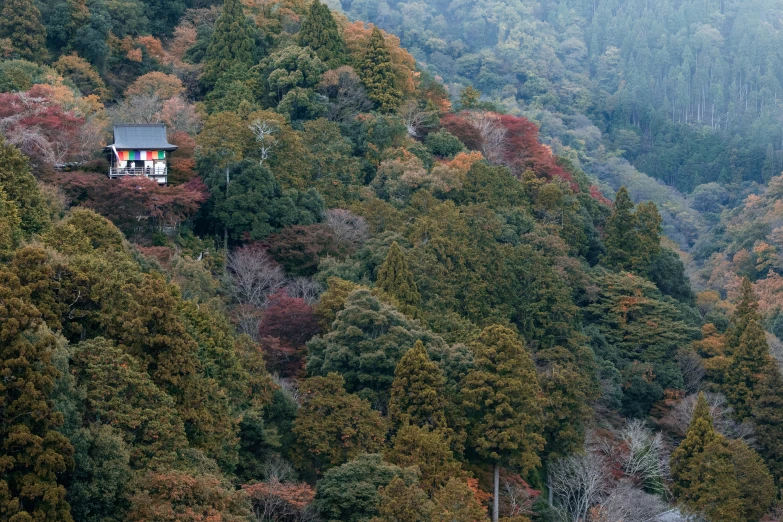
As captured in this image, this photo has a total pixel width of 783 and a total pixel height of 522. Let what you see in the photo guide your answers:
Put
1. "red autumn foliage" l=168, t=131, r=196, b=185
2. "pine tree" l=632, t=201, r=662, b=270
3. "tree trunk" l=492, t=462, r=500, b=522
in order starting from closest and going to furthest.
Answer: "tree trunk" l=492, t=462, r=500, b=522 → "red autumn foliage" l=168, t=131, r=196, b=185 → "pine tree" l=632, t=201, r=662, b=270

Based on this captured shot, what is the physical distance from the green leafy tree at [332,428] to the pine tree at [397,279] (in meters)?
7.34

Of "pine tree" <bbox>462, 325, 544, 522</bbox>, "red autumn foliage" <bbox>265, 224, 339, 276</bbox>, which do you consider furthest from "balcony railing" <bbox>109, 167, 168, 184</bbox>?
"pine tree" <bbox>462, 325, 544, 522</bbox>

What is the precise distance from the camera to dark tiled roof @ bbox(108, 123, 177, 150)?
4762 cm

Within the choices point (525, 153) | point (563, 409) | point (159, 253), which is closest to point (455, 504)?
point (563, 409)

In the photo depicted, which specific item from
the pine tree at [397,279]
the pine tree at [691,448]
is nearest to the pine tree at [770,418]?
the pine tree at [691,448]

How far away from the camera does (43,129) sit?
4469 centimetres

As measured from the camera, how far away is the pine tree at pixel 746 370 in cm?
5044

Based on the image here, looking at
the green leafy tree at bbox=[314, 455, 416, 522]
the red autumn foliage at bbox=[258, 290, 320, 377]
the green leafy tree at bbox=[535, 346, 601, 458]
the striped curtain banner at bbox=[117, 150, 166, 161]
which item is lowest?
the green leafy tree at bbox=[535, 346, 601, 458]

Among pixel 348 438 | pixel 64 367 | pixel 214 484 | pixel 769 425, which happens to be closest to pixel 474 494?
pixel 348 438

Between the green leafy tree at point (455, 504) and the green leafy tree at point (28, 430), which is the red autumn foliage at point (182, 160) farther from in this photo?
the green leafy tree at point (28, 430)

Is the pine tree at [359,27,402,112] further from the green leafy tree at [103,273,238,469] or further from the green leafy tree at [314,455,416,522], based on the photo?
the green leafy tree at [314,455,416,522]

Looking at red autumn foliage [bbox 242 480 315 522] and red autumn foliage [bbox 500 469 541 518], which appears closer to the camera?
red autumn foliage [bbox 242 480 315 522]

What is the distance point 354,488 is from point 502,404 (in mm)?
7391

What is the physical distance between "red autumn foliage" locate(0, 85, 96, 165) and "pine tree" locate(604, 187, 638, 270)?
23.3m
